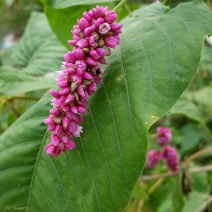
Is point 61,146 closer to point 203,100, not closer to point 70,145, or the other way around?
point 70,145

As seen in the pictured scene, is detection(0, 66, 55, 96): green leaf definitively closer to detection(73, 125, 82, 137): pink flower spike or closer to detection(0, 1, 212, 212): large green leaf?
detection(0, 1, 212, 212): large green leaf

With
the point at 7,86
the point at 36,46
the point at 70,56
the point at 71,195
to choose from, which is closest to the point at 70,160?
the point at 71,195

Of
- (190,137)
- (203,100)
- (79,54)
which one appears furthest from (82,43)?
(190,137)

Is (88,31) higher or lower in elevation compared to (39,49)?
higher

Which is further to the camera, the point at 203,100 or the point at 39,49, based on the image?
the point at 203,100

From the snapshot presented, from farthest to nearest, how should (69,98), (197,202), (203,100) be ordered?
(203,100)
(197,202)
(69,98)

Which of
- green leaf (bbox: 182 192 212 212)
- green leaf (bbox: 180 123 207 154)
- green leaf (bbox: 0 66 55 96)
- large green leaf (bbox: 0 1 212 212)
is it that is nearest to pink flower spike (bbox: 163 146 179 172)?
green leaf (bbox: 182 192 212 212)

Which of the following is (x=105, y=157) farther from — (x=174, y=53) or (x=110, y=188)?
(x=174, y=53)
